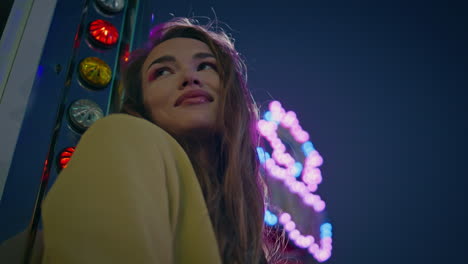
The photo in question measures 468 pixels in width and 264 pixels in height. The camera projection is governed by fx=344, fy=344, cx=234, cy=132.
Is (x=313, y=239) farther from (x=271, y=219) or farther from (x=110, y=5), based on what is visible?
(x=110, y=5)

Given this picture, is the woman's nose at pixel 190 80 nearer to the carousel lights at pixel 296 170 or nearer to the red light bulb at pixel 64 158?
the red light bulb at pixel 64 158

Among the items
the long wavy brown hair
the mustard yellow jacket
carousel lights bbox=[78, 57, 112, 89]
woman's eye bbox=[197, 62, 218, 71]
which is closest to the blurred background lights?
the long wavy brown hair

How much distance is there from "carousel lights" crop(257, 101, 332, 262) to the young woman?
4.75 ft

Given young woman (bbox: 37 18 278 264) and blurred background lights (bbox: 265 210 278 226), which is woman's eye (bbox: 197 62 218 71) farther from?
blurred background lights (bbox: 265 210 278 226)

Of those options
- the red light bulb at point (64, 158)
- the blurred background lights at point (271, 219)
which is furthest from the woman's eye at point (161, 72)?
the blurred background lights at point (271, 219)

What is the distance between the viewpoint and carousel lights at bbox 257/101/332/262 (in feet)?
7.28

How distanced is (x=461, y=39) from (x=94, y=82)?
3.05 metres

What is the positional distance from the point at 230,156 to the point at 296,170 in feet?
5.66

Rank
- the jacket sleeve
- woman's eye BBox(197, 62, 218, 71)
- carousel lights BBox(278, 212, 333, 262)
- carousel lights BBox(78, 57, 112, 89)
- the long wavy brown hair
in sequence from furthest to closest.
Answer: carousel lights BBox(278, 212, 333, 262)
woman's eye BBox(197, 62, 218, 71)
carousel lights BBox(78, 57, 112, 89)
the long wavy brown hair
the jacket sleeve

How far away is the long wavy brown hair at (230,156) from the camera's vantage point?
2.05ft

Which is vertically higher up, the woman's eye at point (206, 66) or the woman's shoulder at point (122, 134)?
the woman's eye at point (206, 66)

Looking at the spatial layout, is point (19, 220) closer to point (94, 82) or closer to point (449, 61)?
point (94, 82)

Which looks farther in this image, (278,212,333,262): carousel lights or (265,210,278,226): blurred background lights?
(278,212,333,262): carousel lights

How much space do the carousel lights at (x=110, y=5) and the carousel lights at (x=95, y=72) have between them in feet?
0.46
